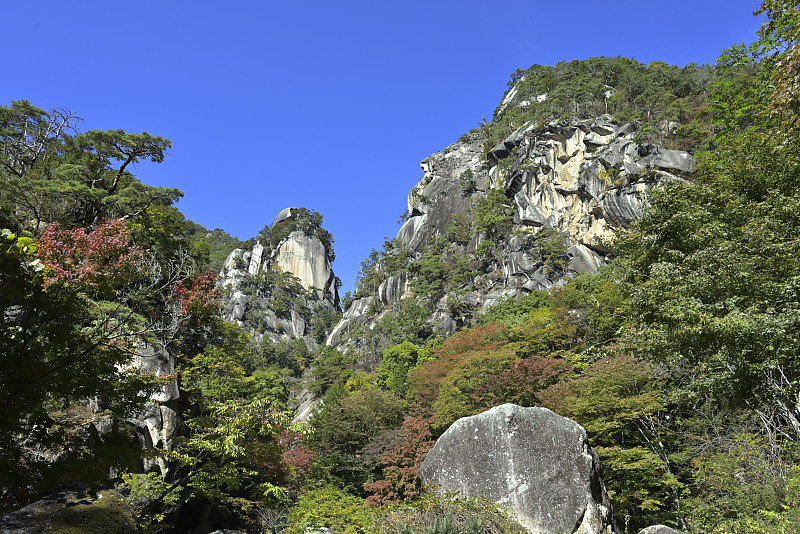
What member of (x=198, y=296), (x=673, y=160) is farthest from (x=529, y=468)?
(x=673, y=160)

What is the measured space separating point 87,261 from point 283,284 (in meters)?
54.7

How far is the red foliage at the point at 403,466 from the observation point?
1305 cm

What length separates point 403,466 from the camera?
561 inches

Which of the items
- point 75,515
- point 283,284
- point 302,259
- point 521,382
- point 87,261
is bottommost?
point 75,515

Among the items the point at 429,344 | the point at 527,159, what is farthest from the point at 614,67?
the point at 429,344

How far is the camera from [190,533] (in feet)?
44.8

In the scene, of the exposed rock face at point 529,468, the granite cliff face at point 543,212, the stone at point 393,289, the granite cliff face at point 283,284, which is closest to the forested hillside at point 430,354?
the granite cliff face at point 543,212

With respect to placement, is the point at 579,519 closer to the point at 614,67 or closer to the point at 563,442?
the point at 563,442

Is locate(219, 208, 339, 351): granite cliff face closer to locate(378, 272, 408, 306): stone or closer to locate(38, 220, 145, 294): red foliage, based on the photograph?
locate(378, 272, 408, 306): stone

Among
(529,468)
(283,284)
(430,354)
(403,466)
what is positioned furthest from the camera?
(283,284)

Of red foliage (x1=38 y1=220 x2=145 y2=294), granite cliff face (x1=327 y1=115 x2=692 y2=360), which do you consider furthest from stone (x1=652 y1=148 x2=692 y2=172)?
red foliage (x1=38 y1=220 x2=145 y2=294)

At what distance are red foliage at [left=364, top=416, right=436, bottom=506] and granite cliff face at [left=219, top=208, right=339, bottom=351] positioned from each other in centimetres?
4124

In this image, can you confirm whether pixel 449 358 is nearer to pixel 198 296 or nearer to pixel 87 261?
pixel 198 296

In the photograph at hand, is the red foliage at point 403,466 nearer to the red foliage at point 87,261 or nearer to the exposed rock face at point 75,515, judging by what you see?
the red foliage at point 87,261
